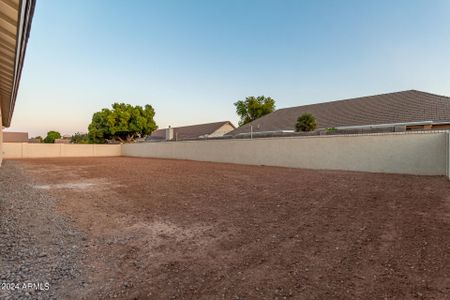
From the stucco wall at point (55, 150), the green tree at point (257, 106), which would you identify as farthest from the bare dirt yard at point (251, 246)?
the green tree at point (257, 106)

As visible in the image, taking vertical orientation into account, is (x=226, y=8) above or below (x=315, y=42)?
above

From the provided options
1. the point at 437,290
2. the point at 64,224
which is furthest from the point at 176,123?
the point at 437,290

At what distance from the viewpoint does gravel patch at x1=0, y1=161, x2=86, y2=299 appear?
6.51 feet

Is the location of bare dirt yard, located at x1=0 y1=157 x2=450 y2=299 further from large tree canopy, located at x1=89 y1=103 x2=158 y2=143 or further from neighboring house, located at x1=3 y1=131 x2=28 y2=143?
neighboring house, located at x1=3 y1=131 x2=28 y2=143

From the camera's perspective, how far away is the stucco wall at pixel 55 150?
2488 centimetres

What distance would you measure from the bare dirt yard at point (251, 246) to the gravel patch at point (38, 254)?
0.02 metres

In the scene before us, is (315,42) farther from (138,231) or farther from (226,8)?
(138,231)

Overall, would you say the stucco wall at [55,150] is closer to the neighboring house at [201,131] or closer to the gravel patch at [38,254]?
the neighboring house at [201,131]

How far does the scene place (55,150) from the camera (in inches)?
1095

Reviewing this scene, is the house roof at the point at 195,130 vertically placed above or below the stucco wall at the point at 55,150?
above

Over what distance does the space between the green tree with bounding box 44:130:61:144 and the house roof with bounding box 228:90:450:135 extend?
49.4 m

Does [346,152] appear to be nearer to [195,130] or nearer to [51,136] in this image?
[195,130]

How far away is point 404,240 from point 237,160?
1348cm

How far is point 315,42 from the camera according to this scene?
555 inches
